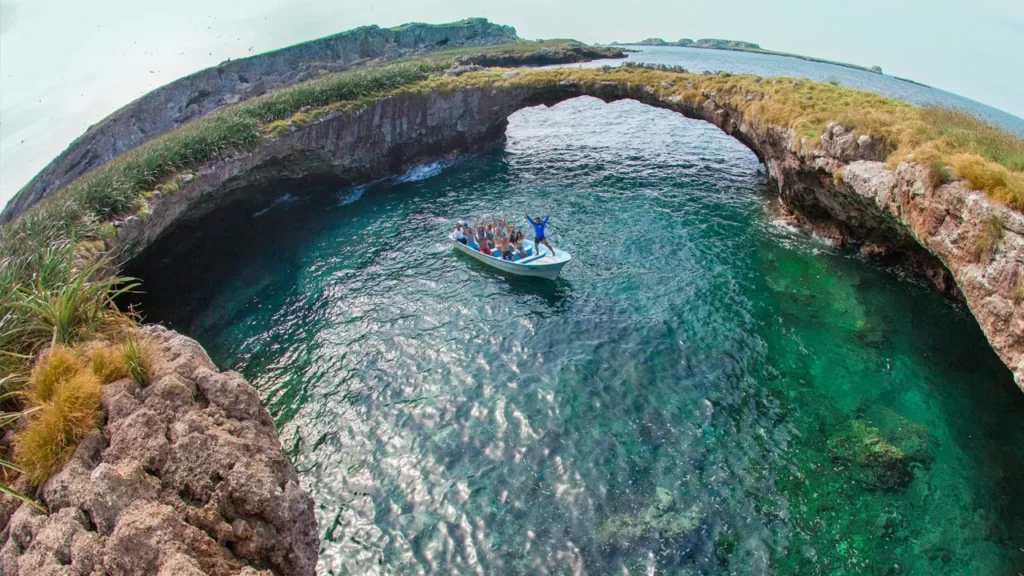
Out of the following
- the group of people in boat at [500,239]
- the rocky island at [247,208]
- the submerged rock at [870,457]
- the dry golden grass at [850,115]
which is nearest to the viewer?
the rocky island at [247,208]

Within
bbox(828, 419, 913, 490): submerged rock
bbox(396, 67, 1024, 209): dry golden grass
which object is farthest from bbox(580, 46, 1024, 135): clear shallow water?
bbox(828, 419, 913, 490): submerged rock

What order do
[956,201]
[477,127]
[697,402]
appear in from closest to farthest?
1. [956,201]
2. [697,402]
3. [477,127]

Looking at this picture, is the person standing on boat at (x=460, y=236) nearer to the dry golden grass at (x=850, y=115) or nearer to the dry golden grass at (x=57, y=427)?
the dry golden grass at (x=850, y=115)

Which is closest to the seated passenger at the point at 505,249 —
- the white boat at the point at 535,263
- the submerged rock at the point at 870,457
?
the white boat at the point at 535,263

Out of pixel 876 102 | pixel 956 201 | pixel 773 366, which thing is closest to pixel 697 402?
pixel 773 366

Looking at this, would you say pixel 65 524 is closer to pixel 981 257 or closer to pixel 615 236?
pixel 981 257

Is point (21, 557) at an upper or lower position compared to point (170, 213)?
upper

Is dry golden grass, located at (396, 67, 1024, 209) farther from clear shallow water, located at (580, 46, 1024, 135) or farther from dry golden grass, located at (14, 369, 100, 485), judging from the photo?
clear shallow water, located at (580, 46, 1024, 135)
